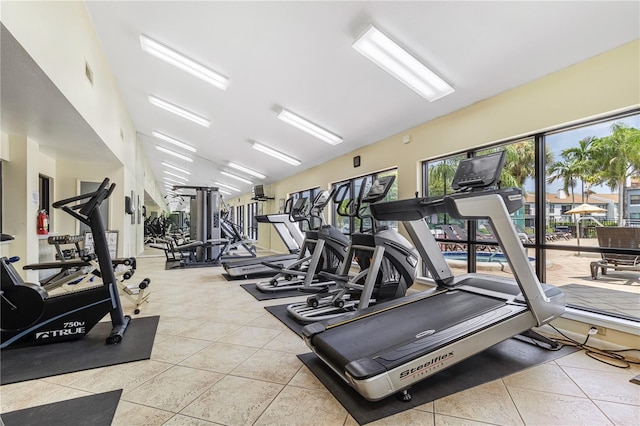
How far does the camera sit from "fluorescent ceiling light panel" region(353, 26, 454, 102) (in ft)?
9.56

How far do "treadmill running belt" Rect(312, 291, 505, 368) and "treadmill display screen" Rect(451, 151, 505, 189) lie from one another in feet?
3.22

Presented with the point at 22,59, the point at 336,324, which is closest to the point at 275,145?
the point at 22,59

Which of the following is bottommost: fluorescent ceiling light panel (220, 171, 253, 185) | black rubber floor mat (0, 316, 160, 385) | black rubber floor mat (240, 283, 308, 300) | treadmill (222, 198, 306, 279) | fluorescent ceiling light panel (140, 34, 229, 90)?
black rubber floor mat (240, 283, 308, 300)

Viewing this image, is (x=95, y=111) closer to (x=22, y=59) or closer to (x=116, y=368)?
(x=22, y=59)

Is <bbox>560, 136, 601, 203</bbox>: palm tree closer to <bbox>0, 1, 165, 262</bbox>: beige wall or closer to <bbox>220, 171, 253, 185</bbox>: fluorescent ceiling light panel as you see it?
<bbox>0, 1, 165, 262</bbox>: beige wall

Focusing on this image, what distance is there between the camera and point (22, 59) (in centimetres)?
230

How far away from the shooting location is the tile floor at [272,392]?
167cm

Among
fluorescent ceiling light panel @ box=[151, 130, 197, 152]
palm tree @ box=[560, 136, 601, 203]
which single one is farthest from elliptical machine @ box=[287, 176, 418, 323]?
fluorescent ceiling light panel @ box=[151, 130, 197, 152]

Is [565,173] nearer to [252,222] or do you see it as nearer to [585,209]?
[585,209]

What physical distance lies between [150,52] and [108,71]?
67.3 inches

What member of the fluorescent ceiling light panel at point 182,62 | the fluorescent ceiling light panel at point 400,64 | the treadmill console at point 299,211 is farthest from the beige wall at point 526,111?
the fluorescent ceiling light panel at point 182,62

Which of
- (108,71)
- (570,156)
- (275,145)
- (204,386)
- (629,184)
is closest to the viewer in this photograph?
(204,386)

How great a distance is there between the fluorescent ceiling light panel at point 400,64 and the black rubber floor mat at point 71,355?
3346 millimetres

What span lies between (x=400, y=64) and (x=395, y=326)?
8.36 ft
